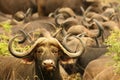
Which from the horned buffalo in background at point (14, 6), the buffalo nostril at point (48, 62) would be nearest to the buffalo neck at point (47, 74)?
the buffalo nostril at point (48, 62)

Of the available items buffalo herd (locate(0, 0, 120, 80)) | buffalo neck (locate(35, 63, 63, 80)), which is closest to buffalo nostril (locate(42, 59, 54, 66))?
buffalo herd (locate(0, 0, 120, 80))

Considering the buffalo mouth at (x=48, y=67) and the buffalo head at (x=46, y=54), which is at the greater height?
the buffalo head at (x=46, y=54)

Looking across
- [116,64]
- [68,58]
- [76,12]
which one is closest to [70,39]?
[68,58]

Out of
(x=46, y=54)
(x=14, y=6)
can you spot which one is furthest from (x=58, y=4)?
(x=46, y=54)

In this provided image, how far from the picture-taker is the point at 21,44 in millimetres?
14055

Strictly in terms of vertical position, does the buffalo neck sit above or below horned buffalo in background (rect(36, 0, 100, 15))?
below

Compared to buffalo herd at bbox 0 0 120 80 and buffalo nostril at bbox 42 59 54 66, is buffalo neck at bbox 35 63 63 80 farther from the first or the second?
buffalo nostril at bbox 42 59 54 66

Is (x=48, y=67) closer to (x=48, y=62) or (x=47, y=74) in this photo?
(x=48, y=62)

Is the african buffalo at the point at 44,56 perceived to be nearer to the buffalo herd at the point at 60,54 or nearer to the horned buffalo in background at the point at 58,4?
the buffalo herd at the point at 60,54

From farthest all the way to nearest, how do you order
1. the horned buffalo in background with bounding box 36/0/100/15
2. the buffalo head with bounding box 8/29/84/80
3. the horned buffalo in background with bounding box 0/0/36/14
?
1. the horned buffalo in background with bounding box 0/0/36/14
2. the horned buffalo in background with bounding box 36/0/100/15
3. the buffalo head with bounding box 8/29/84/80

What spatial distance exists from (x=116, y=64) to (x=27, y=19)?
42.5 ft

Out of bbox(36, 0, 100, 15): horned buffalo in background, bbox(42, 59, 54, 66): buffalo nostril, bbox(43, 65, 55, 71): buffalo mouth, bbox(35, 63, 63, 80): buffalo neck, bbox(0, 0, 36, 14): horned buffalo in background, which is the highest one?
bbox(0, 0, 36, 14): horned buffalo in background

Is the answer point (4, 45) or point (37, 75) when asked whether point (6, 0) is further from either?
point (37, 75)

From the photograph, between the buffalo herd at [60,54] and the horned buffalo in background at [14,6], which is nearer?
the buffalo herd at [60,54]
